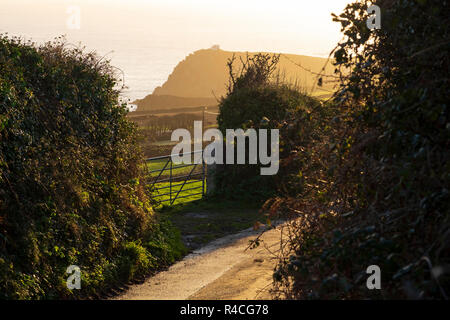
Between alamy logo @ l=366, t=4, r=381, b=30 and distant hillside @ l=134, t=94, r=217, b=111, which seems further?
distant hillside @ l=134, t=94, r=217, b=111

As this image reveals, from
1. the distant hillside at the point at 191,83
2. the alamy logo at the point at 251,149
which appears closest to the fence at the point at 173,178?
the alamy logo at the point at 251,149

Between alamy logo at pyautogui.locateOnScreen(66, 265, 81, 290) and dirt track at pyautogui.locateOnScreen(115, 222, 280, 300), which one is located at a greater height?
alamy logo at pyautogui.locateOnScreen(66, 265, 81, 290)

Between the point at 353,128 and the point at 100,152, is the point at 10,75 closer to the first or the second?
the point at 100,152

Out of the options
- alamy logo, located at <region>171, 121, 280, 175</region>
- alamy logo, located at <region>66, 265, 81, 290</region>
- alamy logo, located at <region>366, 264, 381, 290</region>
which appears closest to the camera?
alamy logo, located at <region>366, 264, 381, 290</region>

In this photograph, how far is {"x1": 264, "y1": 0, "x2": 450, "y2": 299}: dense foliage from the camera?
3.88 m

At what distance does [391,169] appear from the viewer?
4395mm

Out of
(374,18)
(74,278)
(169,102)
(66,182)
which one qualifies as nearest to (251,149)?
(66,182)

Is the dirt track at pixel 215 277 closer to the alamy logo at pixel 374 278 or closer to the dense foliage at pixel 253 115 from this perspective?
the alamy logo at pixel 374 278

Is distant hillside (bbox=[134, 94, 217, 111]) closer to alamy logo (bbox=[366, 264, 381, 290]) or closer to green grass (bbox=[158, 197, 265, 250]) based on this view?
green grass (bbox=[158, 197, 265, 250])

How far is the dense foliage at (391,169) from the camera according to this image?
3883mm

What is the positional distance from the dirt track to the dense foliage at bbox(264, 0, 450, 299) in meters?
1.95

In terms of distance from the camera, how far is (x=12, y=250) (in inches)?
253

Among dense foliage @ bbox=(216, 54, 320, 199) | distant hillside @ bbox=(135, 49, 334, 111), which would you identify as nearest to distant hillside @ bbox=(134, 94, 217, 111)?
distant hillside @ bbox=(135, 49, 334, 111)

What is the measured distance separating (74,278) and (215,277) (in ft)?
6.73
